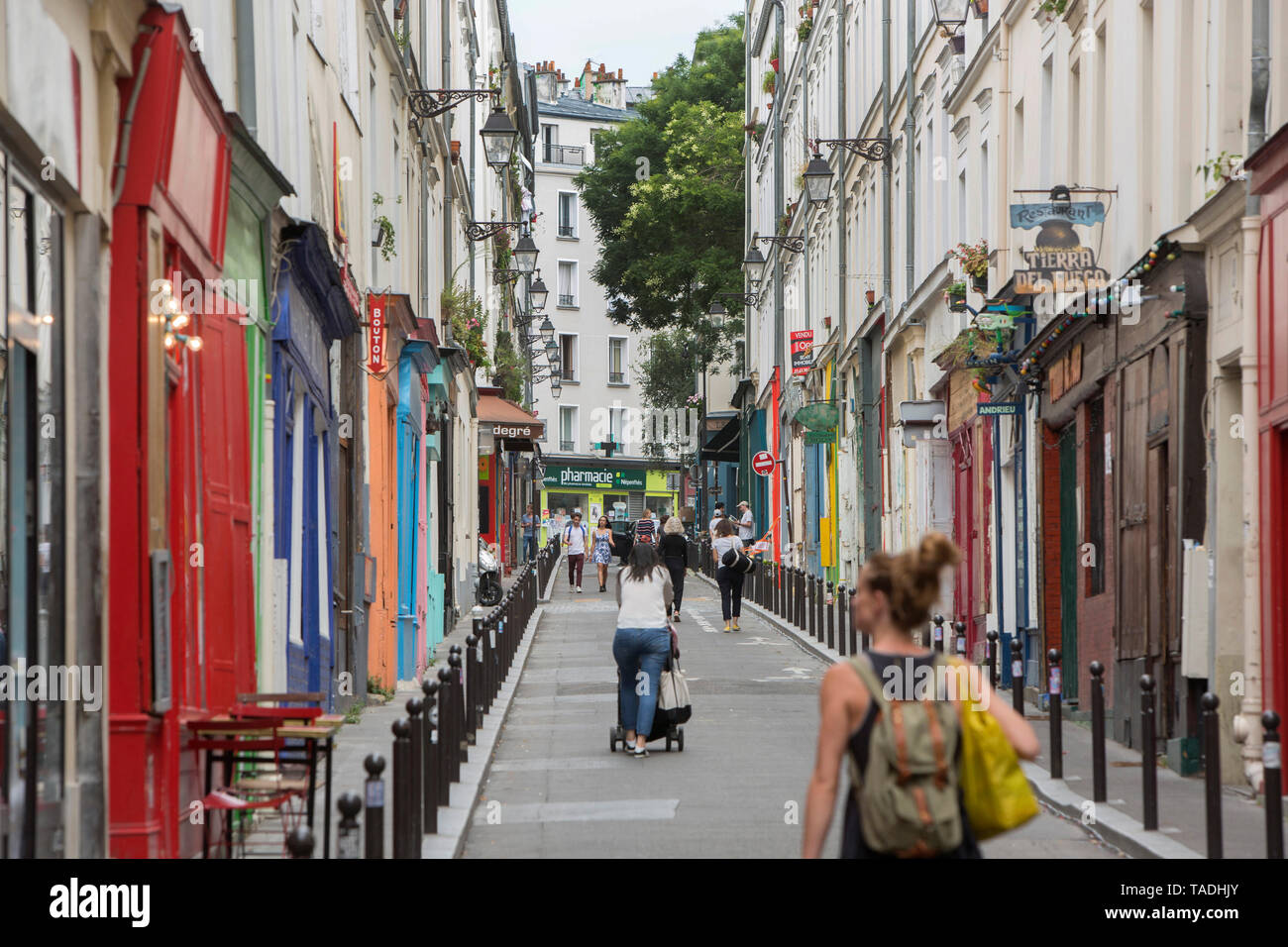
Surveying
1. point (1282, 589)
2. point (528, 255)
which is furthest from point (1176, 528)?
point (528, 255)

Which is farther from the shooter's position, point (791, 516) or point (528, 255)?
point (791, 516)

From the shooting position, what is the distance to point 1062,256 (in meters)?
16.3

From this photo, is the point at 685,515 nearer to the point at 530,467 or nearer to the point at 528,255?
the point at 528,255

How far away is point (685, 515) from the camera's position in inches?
1264

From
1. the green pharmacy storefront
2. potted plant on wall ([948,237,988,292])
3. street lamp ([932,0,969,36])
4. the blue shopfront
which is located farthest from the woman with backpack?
the green pharmacy storefront

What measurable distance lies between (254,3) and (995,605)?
462 inches

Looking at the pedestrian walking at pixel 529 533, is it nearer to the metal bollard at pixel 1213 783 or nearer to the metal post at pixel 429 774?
the metal post at pixel 429 774

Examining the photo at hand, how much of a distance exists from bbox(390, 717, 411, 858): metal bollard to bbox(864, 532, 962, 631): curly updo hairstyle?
11.8 feet

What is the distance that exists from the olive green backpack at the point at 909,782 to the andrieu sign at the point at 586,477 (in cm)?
8095

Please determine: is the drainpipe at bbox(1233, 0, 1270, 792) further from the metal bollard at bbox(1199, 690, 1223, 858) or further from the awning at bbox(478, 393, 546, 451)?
the awning at bbox(478, 393, 546, 451)

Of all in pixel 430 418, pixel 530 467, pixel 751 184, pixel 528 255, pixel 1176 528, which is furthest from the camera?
pixel 530 467

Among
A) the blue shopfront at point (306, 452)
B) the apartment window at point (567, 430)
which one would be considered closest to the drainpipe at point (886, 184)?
the blue shopfront at point (306, 452)

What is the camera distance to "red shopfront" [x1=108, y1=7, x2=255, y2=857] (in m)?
8.24

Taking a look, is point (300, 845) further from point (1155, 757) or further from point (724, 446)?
point (724, 446)
